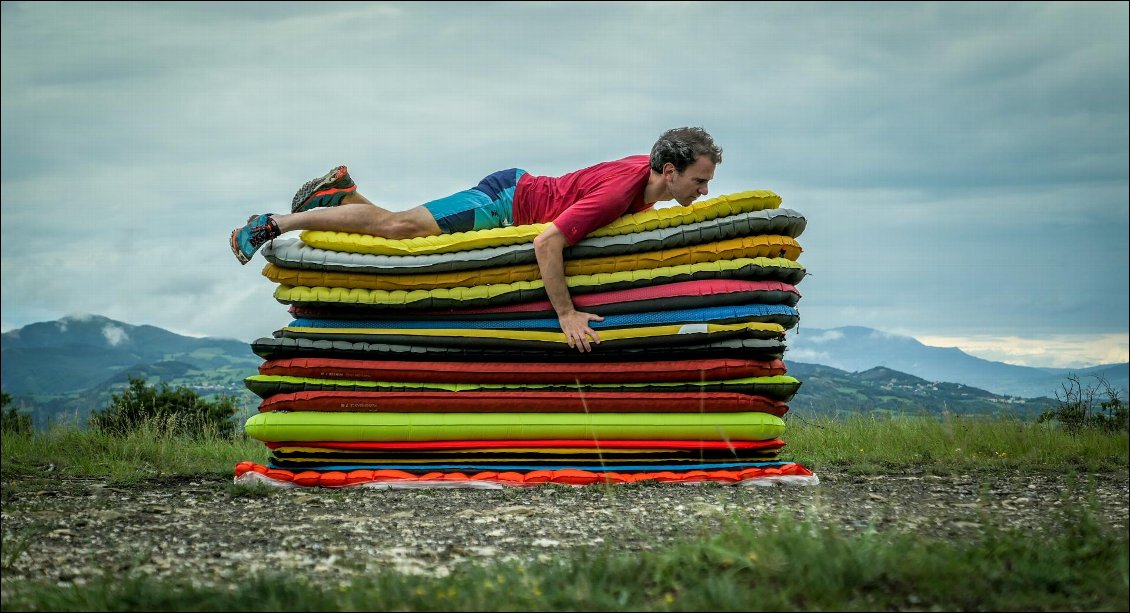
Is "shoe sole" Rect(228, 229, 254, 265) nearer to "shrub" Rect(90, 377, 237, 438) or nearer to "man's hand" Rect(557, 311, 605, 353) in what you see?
"man's hand" Rect(557, 311, 605, 353)

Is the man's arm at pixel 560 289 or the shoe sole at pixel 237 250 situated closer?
the man's arm at pixel 560 289

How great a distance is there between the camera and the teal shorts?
7629mm

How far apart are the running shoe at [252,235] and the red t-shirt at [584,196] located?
6.18 ft

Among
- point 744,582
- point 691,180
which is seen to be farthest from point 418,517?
point 691,180

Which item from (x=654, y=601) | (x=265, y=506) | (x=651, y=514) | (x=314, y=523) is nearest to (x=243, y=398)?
(x=265, y=506)

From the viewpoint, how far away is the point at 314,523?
→ 548cm

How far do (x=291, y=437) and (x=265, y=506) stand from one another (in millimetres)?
1114

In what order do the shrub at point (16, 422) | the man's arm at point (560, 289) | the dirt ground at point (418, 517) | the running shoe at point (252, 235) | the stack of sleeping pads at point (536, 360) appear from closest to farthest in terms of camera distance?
the dirt ground at point (418, 517)
the man's arm at point (560, 289)
the stack of sleeping pads at point (536, 360)
the running shoe at point (252, 235)
the shrub at point (16, 422)

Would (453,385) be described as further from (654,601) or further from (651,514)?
(654,601)

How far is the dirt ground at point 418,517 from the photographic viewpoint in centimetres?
461

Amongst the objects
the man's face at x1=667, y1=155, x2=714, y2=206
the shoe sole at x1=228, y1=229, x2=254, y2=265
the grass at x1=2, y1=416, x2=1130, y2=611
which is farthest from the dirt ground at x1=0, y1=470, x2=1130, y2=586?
the man's face at x1=667, y1=155, x2=714, y2=206

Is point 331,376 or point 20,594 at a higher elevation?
point 331,376

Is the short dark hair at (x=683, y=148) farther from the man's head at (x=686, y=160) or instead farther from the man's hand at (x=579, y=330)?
the man's hand at (x=579, y=330)

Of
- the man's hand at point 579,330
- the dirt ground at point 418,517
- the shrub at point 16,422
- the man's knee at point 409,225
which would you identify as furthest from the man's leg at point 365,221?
the shrub at point 16,422
